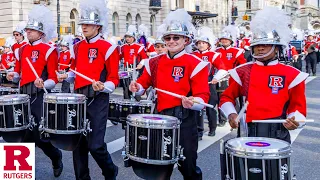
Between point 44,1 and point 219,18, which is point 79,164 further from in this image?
point 219,18

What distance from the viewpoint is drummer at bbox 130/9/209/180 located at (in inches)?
185

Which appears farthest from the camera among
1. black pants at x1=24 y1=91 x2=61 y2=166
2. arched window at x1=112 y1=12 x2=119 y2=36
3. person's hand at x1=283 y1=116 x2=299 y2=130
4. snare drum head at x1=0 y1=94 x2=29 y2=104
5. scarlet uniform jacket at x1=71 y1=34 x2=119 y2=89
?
arched window at x1=112 y1=12 x2=119 y2=36

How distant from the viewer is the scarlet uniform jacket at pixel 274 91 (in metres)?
4.29

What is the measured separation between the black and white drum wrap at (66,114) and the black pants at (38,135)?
804 millimetres

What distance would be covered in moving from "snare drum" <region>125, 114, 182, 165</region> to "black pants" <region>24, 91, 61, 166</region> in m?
1.92

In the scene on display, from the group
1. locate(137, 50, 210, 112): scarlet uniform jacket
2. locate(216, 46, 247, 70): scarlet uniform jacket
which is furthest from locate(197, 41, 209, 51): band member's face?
locate(137, 50, 210, 112): scarlet uniform jacket

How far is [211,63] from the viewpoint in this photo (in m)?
9.09

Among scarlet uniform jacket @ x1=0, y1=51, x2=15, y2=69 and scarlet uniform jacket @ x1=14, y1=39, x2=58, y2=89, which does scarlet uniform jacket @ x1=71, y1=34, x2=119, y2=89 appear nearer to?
scarlet uniform jacket @ x1=14, y1=39, x2=58, y2=89

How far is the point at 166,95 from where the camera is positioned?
480 centimetres

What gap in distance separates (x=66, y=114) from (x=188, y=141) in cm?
139

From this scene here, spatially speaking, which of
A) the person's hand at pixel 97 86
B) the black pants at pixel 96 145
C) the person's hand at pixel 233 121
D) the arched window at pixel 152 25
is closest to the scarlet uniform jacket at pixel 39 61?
the black pants at pixel 96 145

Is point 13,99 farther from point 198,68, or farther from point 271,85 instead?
point 271,85

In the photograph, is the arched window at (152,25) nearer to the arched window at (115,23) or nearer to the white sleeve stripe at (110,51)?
the arched window at (115,23)

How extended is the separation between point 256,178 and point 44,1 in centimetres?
2695
